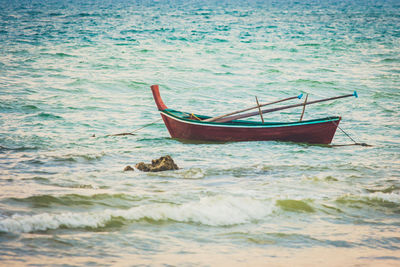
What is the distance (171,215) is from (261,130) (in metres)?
6.14

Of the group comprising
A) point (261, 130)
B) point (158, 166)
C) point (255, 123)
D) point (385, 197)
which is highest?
point (255, 123)

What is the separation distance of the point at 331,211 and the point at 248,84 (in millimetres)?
16630

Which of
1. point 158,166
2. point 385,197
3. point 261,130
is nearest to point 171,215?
point 158,166

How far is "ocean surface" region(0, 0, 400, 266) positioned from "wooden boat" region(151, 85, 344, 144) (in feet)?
0.86

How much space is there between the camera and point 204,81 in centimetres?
2509

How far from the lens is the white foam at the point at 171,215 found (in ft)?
23.9

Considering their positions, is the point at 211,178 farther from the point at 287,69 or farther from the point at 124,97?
the point at 287,69

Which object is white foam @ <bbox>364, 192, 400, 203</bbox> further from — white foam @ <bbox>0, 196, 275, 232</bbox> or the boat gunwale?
the boat gunwale

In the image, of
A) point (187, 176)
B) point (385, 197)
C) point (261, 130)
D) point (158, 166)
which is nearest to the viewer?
point (385, 197)

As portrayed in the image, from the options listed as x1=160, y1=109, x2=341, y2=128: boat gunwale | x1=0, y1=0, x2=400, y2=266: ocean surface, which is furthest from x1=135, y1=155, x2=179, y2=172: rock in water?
x1=160, y1=109, x2=341, y2=128: boat gunwale

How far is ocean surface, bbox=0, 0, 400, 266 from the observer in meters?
6.80

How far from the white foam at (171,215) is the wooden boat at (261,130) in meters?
5.00

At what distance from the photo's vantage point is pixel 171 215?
7969 millimetres

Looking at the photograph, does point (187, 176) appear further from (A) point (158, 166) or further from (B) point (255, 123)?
(B) point (255, 123)
